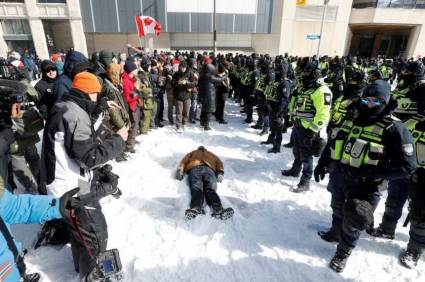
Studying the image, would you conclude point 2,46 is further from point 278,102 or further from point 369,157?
point 369,157

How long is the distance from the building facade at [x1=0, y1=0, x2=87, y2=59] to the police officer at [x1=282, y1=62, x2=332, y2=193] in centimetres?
2509

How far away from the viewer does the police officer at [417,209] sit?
108 inches

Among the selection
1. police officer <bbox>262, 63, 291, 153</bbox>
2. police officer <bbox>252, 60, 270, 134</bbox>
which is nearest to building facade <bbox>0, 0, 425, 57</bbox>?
police officer <bbox>252, 60, 270, 134</bbox>

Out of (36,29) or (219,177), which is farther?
(36,29)

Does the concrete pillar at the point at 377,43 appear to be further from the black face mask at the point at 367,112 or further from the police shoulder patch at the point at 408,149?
the police shoulder patch at the point at 408,149

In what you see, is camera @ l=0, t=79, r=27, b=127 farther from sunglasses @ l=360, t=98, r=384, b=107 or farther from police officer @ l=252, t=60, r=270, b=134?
police officer @ l=252, t=60, r=270, b=134

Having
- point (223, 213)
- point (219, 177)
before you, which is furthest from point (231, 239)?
point (219, 177)

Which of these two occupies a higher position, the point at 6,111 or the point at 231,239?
the point at 6,111

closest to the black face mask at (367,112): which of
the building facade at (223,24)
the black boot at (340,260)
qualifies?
the black boot at (340,260)

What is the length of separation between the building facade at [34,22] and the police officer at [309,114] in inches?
988

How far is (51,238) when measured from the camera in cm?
304

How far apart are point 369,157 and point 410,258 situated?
141 cm

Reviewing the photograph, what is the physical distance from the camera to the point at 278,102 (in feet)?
19.4

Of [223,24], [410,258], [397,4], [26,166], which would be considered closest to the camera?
[410,258]
